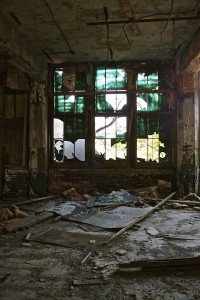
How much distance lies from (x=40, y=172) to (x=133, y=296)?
547 cm

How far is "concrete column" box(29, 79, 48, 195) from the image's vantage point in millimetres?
7727

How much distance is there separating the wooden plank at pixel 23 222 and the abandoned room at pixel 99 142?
0.02 m

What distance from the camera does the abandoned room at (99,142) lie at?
363 cm

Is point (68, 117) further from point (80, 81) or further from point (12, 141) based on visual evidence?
point (12, 141)

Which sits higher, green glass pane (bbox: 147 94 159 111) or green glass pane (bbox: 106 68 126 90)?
green glass pane (bbox: 106 68 126 90)

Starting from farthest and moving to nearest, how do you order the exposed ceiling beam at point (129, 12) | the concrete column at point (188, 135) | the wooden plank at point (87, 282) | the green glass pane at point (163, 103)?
the green glass pane at point (163, 103), the concrete column at point (188, 135), the exposed ceiling beam at point (129, 12), the wooden plank at point (87, 282)

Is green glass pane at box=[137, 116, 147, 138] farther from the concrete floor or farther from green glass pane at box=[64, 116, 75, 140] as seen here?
the concrete floor

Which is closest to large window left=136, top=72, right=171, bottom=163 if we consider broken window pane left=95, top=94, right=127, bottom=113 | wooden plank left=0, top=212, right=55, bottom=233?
broken window pane left=95, top=94, right=127, bottom=113

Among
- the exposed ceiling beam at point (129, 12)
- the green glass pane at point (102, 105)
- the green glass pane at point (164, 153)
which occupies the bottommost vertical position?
the green glass pane at point (164, 153)

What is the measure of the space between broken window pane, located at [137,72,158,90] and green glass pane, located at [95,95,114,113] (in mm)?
899

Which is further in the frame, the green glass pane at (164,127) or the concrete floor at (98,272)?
the green glass pane at (164,127)

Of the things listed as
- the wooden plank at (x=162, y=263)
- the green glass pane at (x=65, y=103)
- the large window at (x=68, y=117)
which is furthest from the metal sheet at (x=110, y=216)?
the green glass pane at (x=65, y=103)

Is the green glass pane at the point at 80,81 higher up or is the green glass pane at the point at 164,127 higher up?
the green glass pane at the point at 80,81

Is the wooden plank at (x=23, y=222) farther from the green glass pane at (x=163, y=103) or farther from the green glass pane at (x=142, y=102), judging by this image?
the green glass pane at (x=163, y=103)
